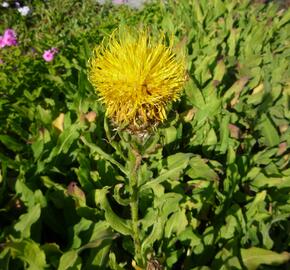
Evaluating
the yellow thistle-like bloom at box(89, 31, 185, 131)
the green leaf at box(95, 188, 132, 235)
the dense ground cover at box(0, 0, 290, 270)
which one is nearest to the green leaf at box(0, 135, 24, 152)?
the dense ground cover at box(0, 0, 290, 270)

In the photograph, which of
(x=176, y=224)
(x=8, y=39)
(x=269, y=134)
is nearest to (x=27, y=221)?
(x=176, y=224)

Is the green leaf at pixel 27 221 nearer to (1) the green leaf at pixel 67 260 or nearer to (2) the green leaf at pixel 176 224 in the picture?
(1) the green leaf at pixel 67 260

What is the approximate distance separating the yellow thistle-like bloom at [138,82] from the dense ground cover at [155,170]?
94 millimetres

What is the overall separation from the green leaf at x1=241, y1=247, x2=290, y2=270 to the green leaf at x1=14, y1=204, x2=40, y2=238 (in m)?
0.92

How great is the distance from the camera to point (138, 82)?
147 centimetres

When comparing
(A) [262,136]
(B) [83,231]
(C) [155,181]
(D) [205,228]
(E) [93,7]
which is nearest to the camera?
(C) [155,181]

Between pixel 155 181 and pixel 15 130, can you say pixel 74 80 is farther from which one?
pixel 155 181

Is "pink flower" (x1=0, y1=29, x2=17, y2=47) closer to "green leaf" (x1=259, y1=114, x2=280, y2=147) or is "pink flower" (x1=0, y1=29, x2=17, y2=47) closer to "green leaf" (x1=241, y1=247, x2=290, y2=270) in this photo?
"green leaf" (x1=259, y1=114, x2=280, y2=147)

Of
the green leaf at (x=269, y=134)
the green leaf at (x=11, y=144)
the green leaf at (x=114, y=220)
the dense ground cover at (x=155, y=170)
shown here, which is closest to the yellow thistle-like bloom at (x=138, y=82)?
A: the dense ground cover at (x=155, y=170)

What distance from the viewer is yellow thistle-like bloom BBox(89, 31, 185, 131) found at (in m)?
1.47

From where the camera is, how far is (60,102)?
3029 mm

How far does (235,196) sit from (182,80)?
1.13 m

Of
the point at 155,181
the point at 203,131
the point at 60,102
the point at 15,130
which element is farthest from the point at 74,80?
the point at 155,181

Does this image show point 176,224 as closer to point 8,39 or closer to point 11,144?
point 11,144
